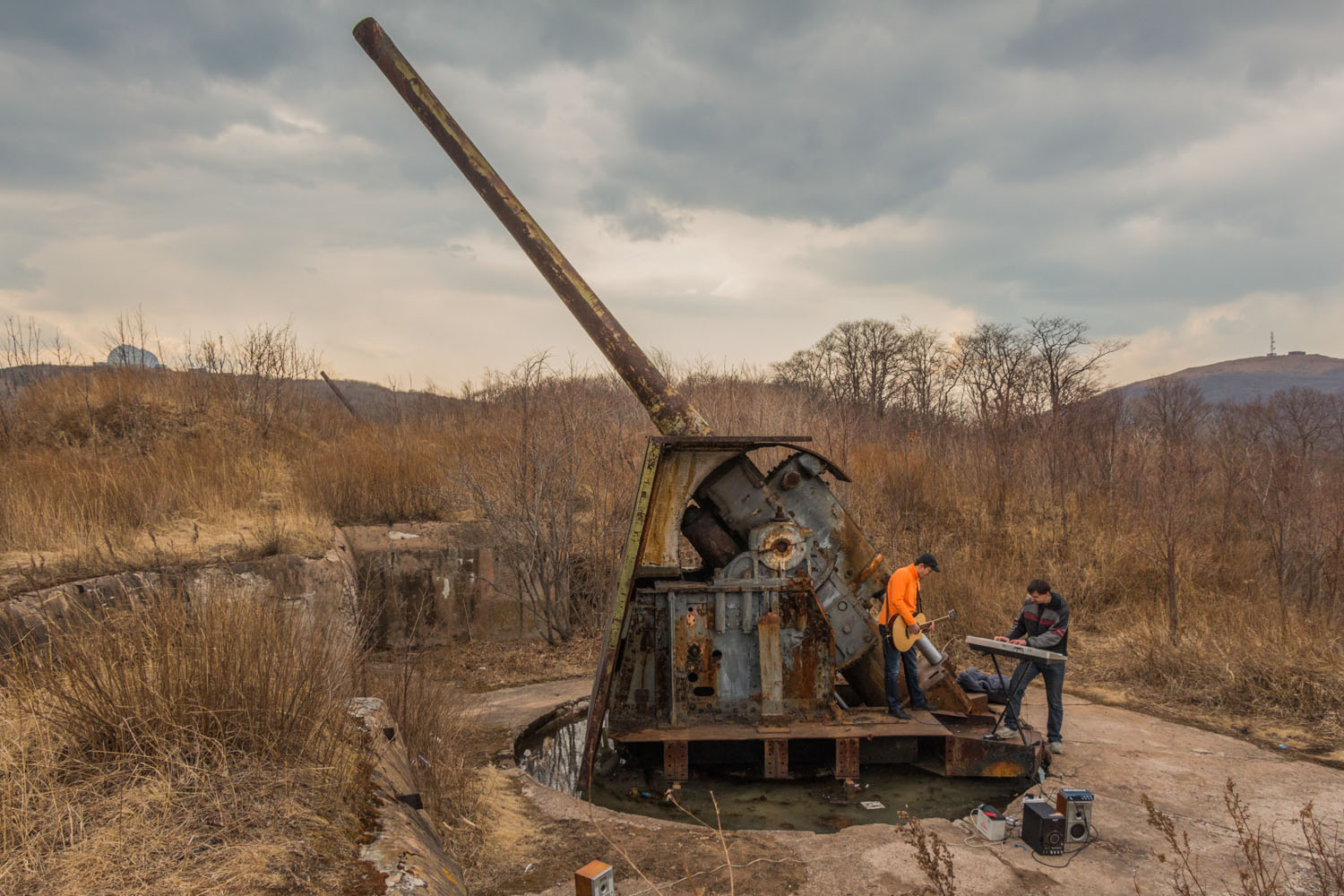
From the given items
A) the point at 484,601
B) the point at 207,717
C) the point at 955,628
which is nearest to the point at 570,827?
the point at 207,717

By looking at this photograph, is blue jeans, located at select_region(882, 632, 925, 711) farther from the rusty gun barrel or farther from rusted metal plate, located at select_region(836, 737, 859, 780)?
the rusty gun barrel

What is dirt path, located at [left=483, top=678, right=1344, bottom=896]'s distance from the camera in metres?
4.05

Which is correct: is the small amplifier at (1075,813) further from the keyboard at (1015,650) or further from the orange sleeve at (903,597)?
the orange sleeve at (903,597)

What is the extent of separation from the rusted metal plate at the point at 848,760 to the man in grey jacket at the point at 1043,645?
107 centimetres

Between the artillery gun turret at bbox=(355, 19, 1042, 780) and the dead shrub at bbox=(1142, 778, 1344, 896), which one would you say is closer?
the dead shrub at bbox=(1142, 778, 1344, 896)

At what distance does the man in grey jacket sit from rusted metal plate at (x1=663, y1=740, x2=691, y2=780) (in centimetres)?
225

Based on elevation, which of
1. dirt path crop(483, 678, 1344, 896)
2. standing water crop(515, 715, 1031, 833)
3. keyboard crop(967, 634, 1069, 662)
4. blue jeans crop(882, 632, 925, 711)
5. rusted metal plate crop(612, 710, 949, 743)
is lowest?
standing water crop(515, 715, 1031, 833)

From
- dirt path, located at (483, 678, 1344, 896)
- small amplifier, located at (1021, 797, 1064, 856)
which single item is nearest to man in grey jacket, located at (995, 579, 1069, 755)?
dirt path, located at (483, 678, 1344, 896)

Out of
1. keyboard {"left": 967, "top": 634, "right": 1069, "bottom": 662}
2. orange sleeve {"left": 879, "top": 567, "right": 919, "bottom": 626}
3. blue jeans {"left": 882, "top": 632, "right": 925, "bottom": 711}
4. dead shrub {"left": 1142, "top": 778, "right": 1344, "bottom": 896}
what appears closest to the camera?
dead shrub {"left": 1142, "top": 778, "right": 1344, "bottom": 896}

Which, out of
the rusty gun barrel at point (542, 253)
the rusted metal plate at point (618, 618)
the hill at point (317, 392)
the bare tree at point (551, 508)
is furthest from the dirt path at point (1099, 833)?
the hill at point (317, 392)

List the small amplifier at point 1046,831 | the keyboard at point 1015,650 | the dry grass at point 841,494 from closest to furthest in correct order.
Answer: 1. the small amplifier at point 1046,831
2. the keyboard at point 1015,650
3. the dry grass at point 841,494

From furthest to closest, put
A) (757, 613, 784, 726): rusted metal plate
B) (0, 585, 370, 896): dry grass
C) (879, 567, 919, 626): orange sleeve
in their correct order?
(879, 567, 919, 626): orange sleeve → (757, 613, 784, 726): rusted metal plate → (0, 585, 370, 896): dry grass

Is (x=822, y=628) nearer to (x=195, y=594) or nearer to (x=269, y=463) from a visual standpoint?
(x=195, y=594)

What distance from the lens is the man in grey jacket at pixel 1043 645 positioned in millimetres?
5859
